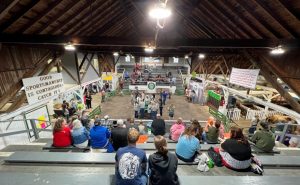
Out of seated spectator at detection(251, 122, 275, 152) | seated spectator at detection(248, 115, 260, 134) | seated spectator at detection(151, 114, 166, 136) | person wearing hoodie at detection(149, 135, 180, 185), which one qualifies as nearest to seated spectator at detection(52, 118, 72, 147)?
person wearing hoodie at detection(149, 135, 180, 185)

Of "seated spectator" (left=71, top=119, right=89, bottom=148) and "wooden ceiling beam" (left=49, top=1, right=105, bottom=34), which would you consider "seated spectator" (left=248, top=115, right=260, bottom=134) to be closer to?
"seated spectator" (left=71, top=119, right=89, bottom=148)

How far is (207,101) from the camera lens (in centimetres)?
1784

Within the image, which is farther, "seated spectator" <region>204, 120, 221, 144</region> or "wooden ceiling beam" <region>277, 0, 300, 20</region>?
"seated spectator" <region>204, 120, 221, 144</region>

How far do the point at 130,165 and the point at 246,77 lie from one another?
7998 millimetres

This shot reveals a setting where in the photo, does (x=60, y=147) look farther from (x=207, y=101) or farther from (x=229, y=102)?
(x=207, y=101)

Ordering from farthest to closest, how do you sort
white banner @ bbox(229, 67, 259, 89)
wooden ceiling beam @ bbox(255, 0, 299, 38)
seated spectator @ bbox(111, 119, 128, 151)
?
white banner @ bbox(229, 67, 259, 89)
wooden ceiling beam @ bbox(255, 0, 299, 38)
seated spectator @ bbox(111, 119, 128, 151)

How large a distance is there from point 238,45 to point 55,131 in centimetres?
633

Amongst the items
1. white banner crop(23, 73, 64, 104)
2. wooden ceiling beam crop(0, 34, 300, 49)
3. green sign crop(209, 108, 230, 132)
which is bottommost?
green sign crop(209, 108, 230, 132)

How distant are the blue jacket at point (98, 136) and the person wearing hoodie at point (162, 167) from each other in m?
2.12

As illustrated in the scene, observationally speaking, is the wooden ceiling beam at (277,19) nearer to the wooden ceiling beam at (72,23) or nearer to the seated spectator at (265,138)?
the seated spectator at (265,138)

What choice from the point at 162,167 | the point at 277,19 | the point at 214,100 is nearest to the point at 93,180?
the point at 162,167

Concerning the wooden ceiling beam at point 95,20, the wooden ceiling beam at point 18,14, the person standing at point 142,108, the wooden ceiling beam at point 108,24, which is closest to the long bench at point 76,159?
the wooden ceiling beam at point 18,14

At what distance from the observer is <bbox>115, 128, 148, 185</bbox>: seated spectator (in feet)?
7.93

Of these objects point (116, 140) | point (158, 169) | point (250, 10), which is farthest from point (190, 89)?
point (158, 169)
